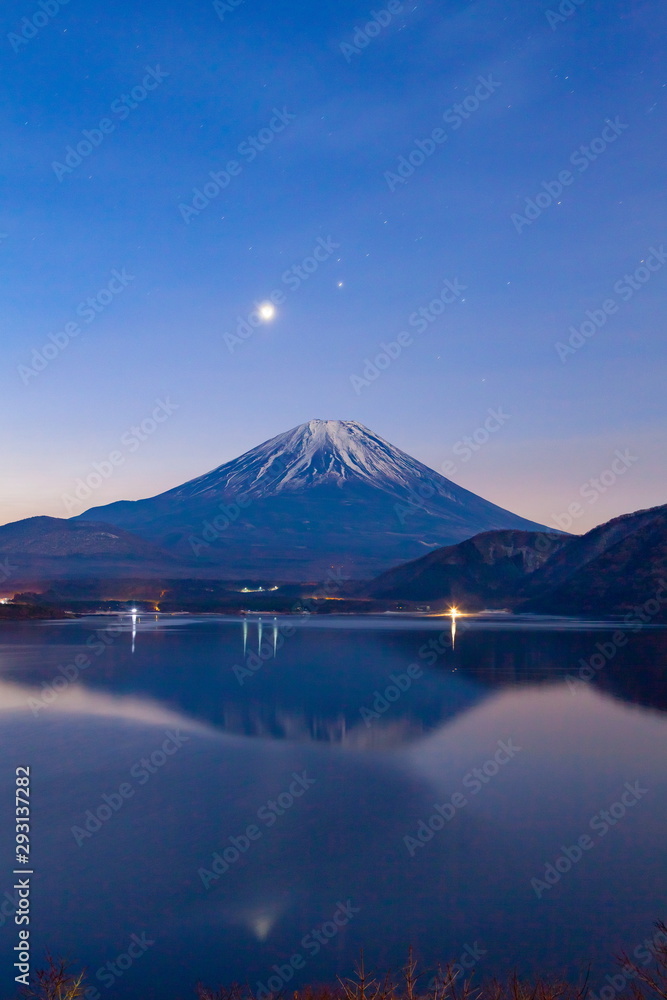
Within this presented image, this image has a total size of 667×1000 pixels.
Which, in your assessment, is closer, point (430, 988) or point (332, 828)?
point (430, 988)

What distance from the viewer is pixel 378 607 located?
112 meters

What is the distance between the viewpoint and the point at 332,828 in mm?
11688

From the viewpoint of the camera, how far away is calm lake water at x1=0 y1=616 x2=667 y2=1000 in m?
8.01

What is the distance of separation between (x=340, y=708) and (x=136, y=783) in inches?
390

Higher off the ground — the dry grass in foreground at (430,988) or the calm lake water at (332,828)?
the dry grass in foreground at (430,988)

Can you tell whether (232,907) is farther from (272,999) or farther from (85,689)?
(85,689)

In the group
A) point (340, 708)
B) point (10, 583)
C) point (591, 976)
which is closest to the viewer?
point (591, 976)

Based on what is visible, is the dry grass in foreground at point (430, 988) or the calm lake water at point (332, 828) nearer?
the dry grass in foreground at point (430, 988)

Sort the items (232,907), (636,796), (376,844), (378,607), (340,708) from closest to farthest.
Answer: (232,907) → (376,844) → (636,796) → (340,708) → (378,607)

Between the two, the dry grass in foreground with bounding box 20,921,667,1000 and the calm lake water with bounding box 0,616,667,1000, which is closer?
the dry grass in foreground with bounding box 20,921,667,1000

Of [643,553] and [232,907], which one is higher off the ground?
[643,553]

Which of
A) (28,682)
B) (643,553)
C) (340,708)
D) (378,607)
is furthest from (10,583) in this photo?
(340,708)

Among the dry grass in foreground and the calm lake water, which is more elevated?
the dry grass in foreground

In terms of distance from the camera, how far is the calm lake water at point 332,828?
26.3 ft
